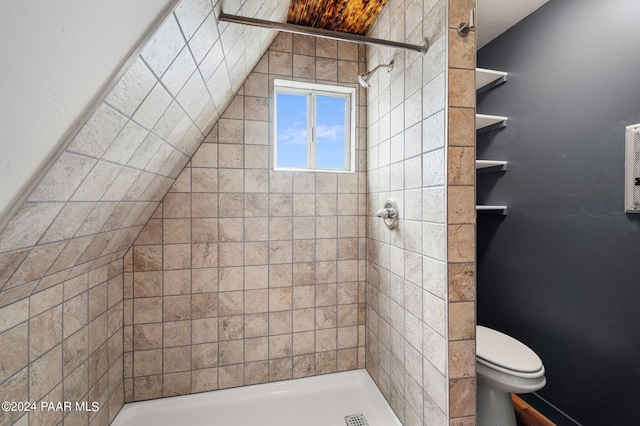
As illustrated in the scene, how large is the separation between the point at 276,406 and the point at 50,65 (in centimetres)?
190

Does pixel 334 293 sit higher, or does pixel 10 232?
pixel 10 232

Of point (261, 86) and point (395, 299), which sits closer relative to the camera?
point (395, 299)

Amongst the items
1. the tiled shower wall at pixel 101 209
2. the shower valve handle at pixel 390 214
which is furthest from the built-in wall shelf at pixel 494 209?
the tiled shower wall at pixel 101 209

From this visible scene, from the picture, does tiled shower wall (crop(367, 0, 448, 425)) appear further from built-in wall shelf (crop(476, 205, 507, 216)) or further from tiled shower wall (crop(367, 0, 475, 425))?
built-in wall shelf (crop(476, 205, 507, 216))

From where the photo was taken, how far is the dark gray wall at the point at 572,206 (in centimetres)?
142

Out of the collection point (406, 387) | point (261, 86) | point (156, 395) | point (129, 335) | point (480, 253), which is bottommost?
point (156, 395)

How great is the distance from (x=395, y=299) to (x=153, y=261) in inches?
55.7

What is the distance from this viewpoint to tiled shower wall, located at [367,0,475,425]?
112cm

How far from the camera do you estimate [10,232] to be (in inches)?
26.2

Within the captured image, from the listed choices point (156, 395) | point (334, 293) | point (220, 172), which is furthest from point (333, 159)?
point (156, 395)

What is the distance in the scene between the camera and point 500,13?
1.85 m

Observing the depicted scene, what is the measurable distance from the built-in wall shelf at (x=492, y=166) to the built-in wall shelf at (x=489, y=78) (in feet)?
1.93

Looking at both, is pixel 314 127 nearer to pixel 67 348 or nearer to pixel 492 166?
pixel 492 166

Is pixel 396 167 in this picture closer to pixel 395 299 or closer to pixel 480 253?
pixel 395 299
